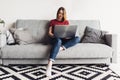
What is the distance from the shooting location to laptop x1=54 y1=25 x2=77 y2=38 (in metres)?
2.35

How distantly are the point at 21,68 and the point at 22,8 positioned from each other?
1190 mm

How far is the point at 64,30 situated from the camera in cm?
238

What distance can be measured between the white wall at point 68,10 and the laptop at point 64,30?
84 cm

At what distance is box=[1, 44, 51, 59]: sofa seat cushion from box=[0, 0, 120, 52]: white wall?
898 millimetres

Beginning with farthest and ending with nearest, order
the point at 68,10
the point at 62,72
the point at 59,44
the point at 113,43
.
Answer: the point at 68,10 < the point at 113,43 < the point at 59,44 < the point at 62,72

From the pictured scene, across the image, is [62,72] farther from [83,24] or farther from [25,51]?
[83,24]

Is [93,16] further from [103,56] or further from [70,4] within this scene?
[103,56]

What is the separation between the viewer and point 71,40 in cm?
254

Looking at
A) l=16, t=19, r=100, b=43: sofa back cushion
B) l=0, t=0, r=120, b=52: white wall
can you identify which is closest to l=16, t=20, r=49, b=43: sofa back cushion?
l=16, t=19, r=100, b=43: sofa back cushion

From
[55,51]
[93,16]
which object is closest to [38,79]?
[55,51]

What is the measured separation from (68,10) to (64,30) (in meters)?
0.95

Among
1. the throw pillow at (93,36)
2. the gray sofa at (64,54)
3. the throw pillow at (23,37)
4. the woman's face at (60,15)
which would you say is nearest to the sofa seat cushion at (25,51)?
the gray sofa at (64,54)

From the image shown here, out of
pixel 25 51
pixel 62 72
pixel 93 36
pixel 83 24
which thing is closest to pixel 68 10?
pixel 83 24

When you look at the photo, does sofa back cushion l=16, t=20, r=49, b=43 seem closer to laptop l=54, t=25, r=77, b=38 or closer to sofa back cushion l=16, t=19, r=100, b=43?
sofa back cushion l=16, t=19, r=100, b=43
